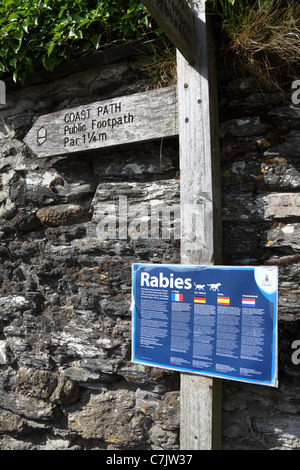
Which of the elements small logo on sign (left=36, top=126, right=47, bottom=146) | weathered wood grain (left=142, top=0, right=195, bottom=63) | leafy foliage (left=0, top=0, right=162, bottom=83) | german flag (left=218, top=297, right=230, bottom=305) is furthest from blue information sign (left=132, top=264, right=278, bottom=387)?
leafy foliage (left=0, top=0, right=162, bottom=83)

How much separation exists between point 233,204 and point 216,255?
312 millimetres

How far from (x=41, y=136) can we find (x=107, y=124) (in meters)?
0.49

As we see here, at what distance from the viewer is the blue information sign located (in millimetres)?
1987

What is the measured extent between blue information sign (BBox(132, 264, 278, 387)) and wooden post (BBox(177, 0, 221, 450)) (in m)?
0.10

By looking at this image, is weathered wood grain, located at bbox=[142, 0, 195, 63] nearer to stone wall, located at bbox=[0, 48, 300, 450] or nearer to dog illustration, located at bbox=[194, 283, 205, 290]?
stone wall, located at bbox=[0, 48, 300, 450]

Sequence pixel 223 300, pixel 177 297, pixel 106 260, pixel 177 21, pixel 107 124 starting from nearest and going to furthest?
pixel 177 21, pixel 223 300, pixel 177 297, pixel 107 124, pixel 106 260

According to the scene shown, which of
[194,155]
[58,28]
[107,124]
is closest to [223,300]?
[194,155]

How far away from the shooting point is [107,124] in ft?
7.95

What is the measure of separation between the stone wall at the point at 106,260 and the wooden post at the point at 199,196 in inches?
5.9

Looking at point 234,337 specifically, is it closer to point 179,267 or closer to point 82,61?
point 179,267

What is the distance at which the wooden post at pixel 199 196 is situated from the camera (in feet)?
6.95

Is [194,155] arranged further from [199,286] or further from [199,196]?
[199,286]

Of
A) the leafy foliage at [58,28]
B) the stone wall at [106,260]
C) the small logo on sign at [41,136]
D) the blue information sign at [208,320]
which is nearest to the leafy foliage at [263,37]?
the stone wall at [106,260]
